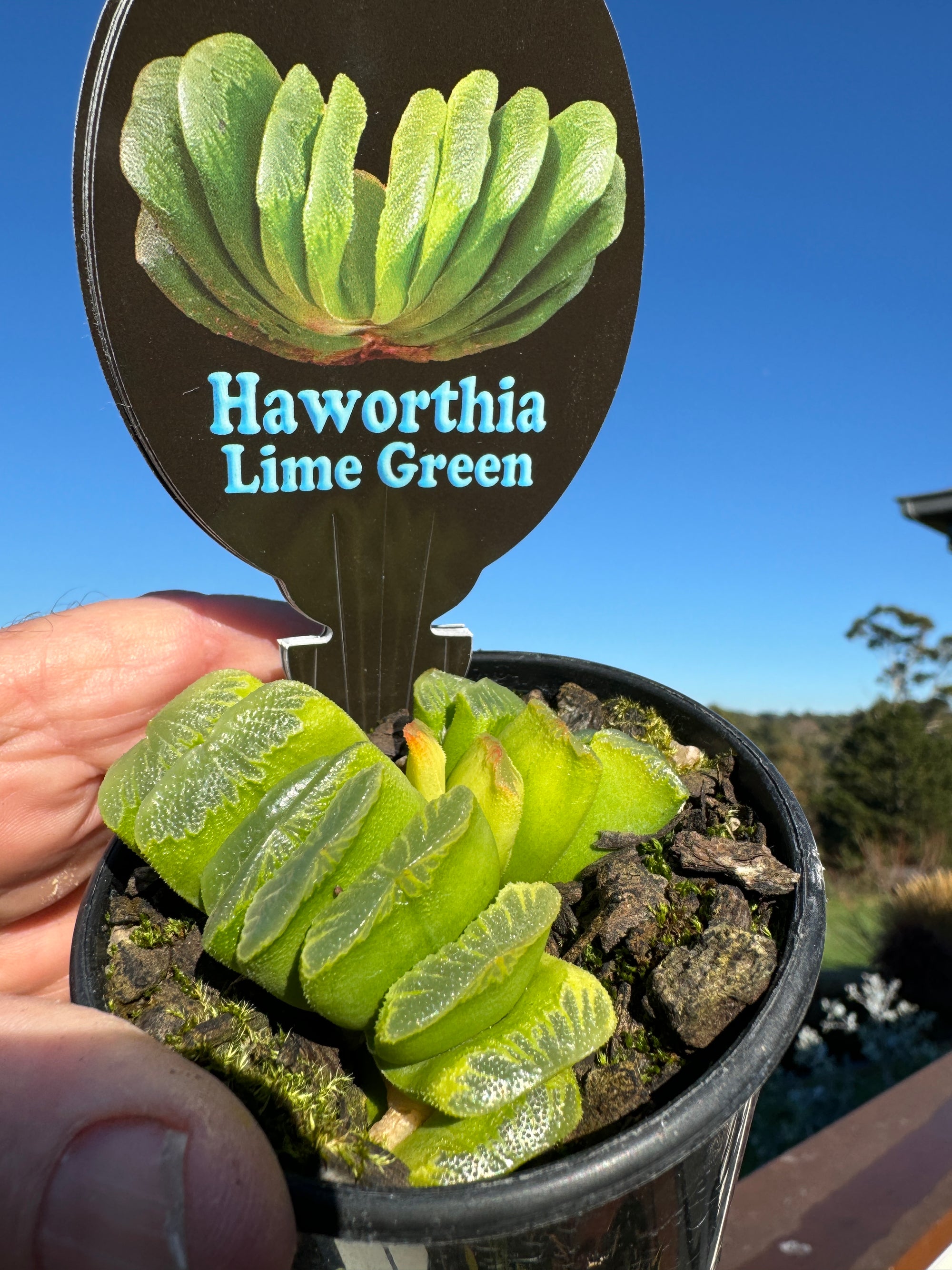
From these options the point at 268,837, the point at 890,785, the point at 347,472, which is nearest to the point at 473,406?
the point at 347,472

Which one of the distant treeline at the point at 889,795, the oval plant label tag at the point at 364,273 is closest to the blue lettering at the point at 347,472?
the oval plant label tag at the point at 364,273

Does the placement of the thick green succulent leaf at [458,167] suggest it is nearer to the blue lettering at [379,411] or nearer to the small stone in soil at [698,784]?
the blue lettering at [379,411]

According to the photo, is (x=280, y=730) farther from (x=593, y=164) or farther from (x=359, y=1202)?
(x=593, y=164)

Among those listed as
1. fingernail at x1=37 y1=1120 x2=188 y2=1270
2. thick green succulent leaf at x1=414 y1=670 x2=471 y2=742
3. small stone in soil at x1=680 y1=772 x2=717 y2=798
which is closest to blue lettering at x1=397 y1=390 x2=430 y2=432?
thick green succulent leaf at x1=414 y1=670 x2=471 y2=742

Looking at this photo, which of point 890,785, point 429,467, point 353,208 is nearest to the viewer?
point 353,208

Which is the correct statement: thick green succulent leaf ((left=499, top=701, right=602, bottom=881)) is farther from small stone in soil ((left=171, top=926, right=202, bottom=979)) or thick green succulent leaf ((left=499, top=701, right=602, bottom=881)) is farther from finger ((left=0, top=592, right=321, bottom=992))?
finger ((left=0, top=592, right=321, bottom=992))

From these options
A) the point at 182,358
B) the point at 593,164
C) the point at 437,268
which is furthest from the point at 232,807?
the point at 593,164

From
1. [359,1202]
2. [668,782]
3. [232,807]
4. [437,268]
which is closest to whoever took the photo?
[359,1202]

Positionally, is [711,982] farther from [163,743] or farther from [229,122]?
[229,122]
